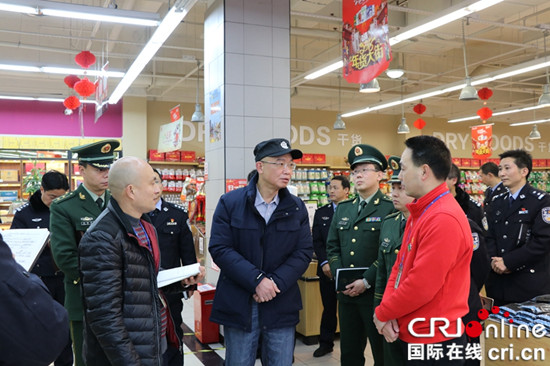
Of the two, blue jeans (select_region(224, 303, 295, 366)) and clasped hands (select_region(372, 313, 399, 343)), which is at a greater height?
clasped hands (select_region(372, 313, 399, 343))

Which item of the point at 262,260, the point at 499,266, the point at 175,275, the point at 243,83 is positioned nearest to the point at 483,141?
the point at 243,83

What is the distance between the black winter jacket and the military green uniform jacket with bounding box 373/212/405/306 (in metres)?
1.37

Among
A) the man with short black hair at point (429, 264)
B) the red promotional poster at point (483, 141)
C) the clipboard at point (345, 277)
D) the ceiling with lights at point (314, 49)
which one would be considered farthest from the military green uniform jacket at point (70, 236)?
the red promotional poster at point (483, 141)

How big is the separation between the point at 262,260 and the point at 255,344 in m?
0.47

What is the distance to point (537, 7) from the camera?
30.8 feet

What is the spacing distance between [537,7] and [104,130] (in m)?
11.1

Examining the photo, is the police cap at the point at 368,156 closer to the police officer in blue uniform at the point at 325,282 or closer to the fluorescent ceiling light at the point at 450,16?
the police officer in blue uniform at the point at 325,282

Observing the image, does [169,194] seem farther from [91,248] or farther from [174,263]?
[91,248]

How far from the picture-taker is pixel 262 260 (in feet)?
8.63

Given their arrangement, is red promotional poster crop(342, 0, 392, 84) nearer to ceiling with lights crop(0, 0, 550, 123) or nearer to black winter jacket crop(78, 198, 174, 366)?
ceiling with lights crop(0, 0, 550, 123)

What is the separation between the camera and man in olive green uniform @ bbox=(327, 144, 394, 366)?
122 inches

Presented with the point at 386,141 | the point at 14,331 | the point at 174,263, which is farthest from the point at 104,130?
the point at 14,331

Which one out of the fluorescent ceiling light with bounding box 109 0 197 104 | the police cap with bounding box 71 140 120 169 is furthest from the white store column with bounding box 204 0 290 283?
the police cap with bounding box 71 140 120 169

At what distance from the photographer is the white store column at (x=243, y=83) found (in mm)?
5254
